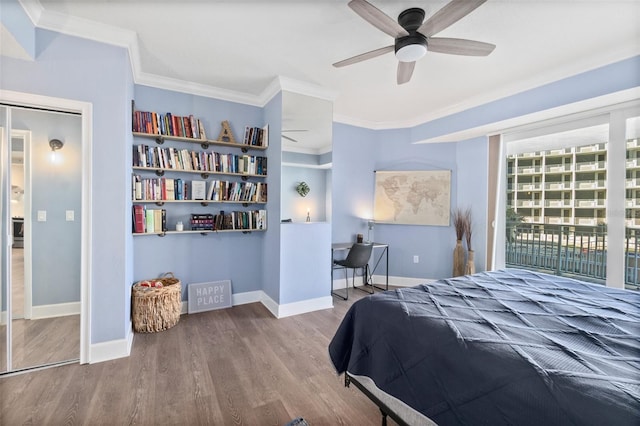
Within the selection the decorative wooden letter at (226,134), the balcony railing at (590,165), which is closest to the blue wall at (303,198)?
the decorative wooden letter at (226,134)

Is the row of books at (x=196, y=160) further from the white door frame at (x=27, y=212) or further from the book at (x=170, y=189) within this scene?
the white door frame at (x=27, y=212)

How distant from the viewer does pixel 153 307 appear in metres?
2.76

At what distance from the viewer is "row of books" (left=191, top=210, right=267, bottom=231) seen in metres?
3.28

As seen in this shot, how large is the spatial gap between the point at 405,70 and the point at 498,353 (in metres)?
2.18

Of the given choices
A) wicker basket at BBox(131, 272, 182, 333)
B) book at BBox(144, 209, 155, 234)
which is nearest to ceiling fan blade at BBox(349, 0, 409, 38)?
book at BBox(144, 209, 155, 234)

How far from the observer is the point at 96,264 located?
2.27 metres

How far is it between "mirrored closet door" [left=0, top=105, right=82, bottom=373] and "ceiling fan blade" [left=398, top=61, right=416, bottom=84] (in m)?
2.69

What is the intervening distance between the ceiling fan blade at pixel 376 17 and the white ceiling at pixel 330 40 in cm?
25

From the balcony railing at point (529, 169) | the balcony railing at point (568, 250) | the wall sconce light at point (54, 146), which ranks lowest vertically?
the balcony railing at point (568, 250)

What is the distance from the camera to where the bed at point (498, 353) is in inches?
36.5

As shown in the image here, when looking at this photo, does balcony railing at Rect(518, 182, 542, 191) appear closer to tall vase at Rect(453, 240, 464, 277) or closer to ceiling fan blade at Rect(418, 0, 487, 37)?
tall vase at Rect(453, 240, 464, 277)

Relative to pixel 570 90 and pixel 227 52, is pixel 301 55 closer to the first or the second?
pixel 227 52

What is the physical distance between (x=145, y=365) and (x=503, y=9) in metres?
3.80

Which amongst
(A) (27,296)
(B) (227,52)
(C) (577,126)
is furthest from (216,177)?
(C) (577,126)
